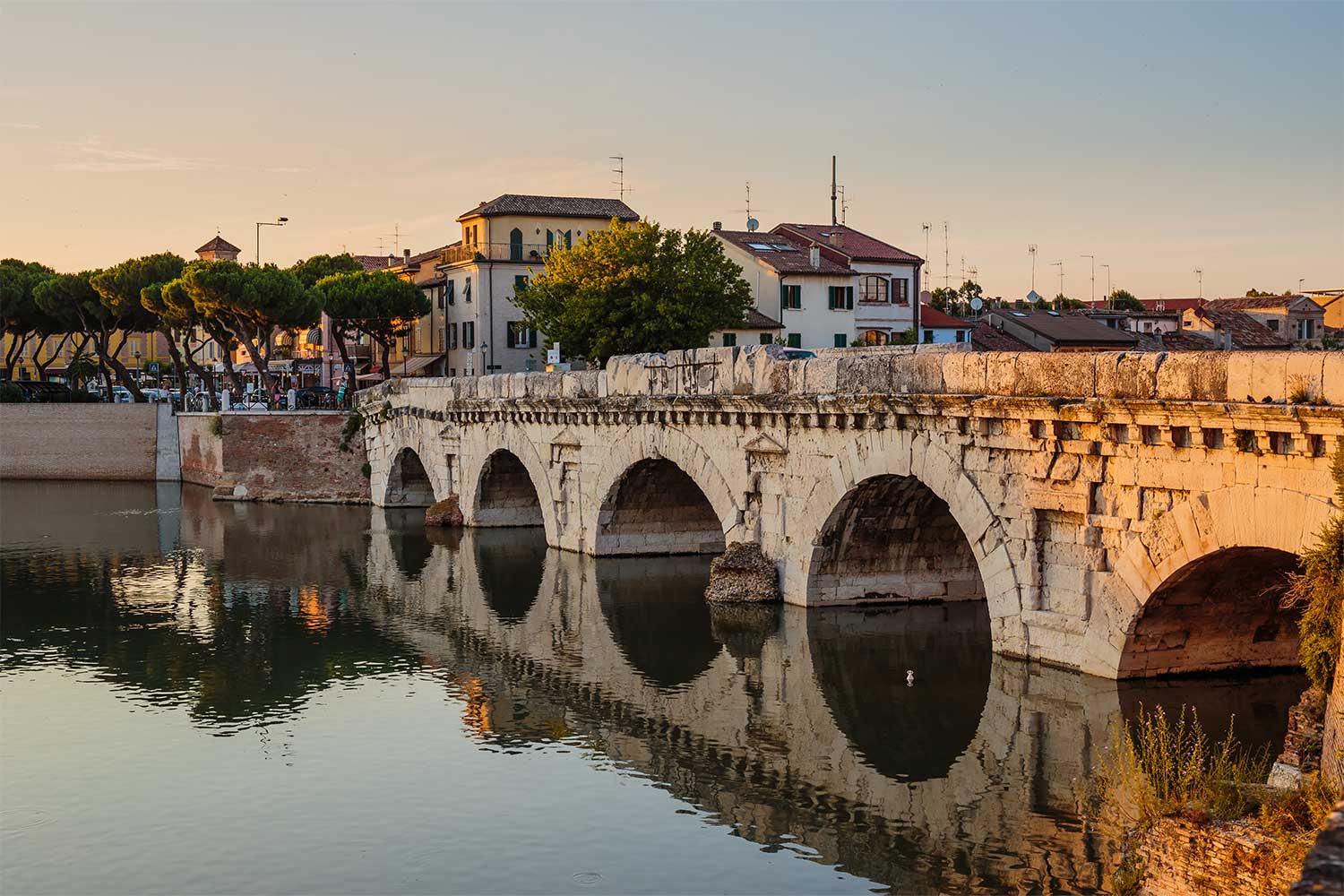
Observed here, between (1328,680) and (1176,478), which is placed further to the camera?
(1176,478)

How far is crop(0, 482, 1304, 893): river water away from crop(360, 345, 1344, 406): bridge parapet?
389 cm

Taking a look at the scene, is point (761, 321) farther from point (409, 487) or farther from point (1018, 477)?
point (1018, 477)

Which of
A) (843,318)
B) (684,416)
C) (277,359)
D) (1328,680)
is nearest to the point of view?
(1328,680)

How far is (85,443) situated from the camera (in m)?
65.5

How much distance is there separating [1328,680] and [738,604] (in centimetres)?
1476

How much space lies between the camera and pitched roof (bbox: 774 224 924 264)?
65.2m

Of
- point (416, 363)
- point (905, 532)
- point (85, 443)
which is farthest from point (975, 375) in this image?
point (416, 363)

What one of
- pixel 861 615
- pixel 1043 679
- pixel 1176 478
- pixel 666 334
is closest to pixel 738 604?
pixel 861 615

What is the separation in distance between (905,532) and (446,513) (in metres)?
20.5

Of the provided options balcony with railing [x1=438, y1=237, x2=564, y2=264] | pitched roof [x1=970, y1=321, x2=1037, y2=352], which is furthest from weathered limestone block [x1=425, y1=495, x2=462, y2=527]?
pitched roof [x1=970, y1=321, x2=1037, y2=352]

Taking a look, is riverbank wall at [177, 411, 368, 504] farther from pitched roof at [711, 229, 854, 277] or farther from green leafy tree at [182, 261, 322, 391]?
pitched roof at [711, 229, 854, 277]

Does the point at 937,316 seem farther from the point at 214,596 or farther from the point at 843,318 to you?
the point at 214,596

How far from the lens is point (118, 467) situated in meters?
65.5

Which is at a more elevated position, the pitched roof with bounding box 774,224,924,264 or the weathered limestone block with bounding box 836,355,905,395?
the pitched roof with bounding box 774,224,924,264
